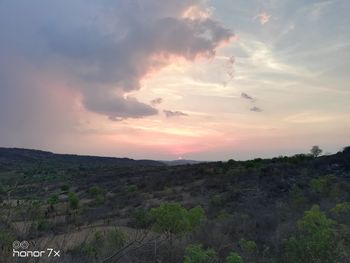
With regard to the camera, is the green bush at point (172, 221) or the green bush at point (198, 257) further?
the green bush at point (172, 221)

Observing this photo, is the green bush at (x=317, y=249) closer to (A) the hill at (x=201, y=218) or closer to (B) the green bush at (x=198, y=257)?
(A) the hill at (x=201, y=218)

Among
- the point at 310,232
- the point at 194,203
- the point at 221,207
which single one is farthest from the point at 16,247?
the point at 194,203

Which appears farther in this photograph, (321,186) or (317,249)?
(321,186)

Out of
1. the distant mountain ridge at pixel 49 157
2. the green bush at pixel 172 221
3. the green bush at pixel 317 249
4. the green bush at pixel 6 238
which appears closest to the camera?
the green bush at pixel 6 238

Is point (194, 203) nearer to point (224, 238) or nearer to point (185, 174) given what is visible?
point (224, 238)

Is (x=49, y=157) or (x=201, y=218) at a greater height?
(x=49, y=157)

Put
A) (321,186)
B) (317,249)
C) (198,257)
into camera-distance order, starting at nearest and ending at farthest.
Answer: (198,257)
(317,249)
(321,186)

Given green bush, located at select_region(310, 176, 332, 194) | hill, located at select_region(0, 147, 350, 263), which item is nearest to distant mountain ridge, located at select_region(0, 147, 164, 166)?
hill, located at select_region(0, 147, 350, 263)

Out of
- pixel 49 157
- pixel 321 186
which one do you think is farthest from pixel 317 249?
pixel 49 157
